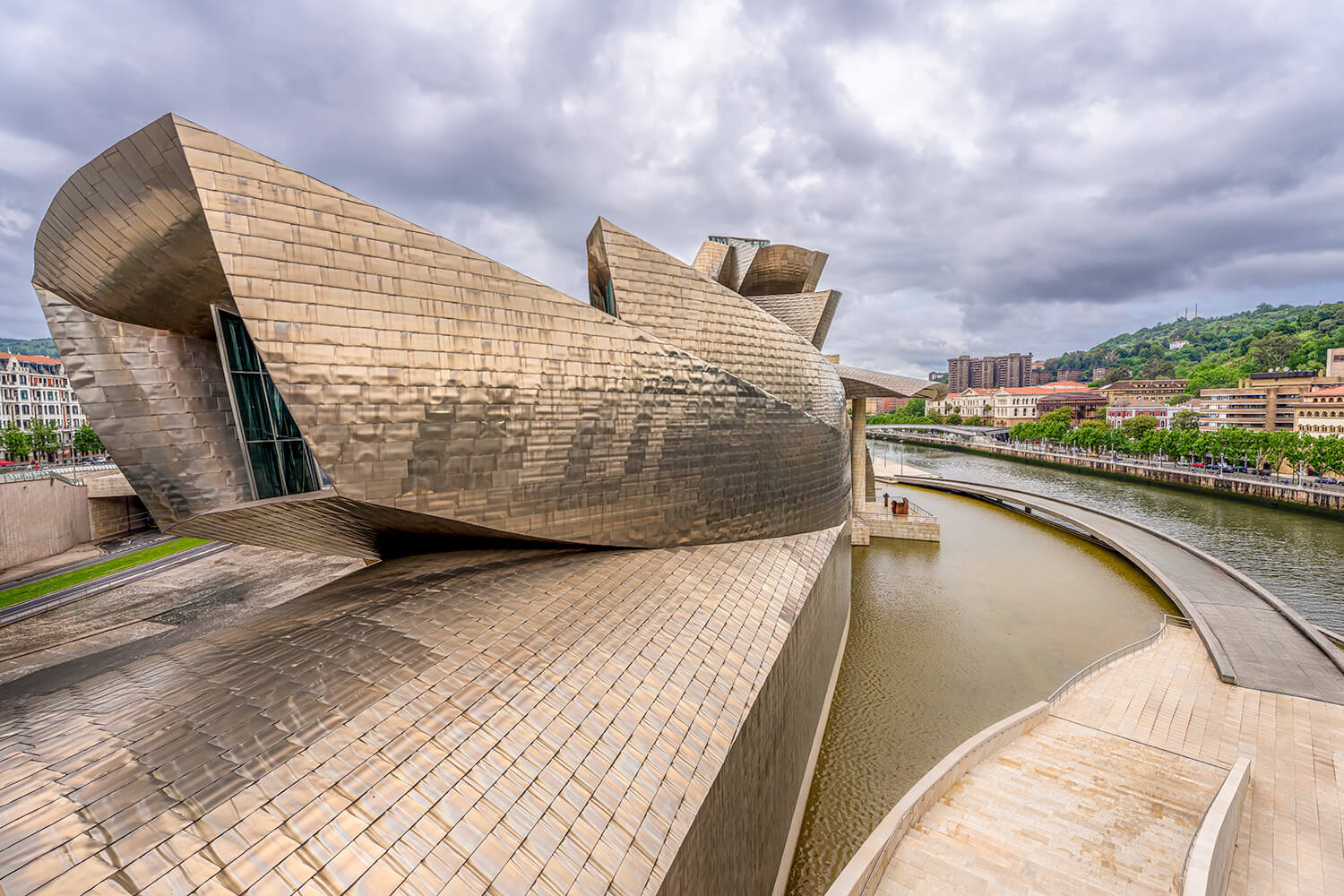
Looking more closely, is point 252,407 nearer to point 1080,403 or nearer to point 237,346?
point 237,346

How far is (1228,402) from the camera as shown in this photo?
69.1 m

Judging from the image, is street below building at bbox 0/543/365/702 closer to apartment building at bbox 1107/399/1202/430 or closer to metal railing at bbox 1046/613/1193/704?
metal railing at bbox 1046/613/1193/704

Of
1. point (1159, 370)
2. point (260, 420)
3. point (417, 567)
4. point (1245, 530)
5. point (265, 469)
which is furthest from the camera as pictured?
point (1159, 370)

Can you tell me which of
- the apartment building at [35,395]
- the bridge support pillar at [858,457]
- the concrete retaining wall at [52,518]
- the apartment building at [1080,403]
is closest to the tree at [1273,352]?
the apartment building at [1080,403]

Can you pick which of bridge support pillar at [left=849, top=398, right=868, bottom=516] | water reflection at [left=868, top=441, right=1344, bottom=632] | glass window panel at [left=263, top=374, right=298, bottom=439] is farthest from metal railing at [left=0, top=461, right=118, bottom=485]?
water reflection at [left=868, top=441, right=1344, bottom=632]

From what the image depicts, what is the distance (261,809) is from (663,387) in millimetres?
7498

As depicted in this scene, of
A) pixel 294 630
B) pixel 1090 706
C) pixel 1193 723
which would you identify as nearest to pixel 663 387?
pixel 294 630

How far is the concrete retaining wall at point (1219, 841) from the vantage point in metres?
6.47

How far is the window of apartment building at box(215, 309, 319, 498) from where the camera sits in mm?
9055

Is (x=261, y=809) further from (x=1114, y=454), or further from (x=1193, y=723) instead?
(x=1114, y=454)

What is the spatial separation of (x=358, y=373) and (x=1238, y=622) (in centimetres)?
2275

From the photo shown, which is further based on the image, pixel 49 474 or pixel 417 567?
pixel 49 474

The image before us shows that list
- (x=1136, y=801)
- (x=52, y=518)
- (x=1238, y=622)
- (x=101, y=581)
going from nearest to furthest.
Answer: (x=1136, y=801)
(x=1238, y=622)
(x=101, y=581)
(x=52, y=518)

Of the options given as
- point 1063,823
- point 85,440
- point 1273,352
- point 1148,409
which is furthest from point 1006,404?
point 85,440
